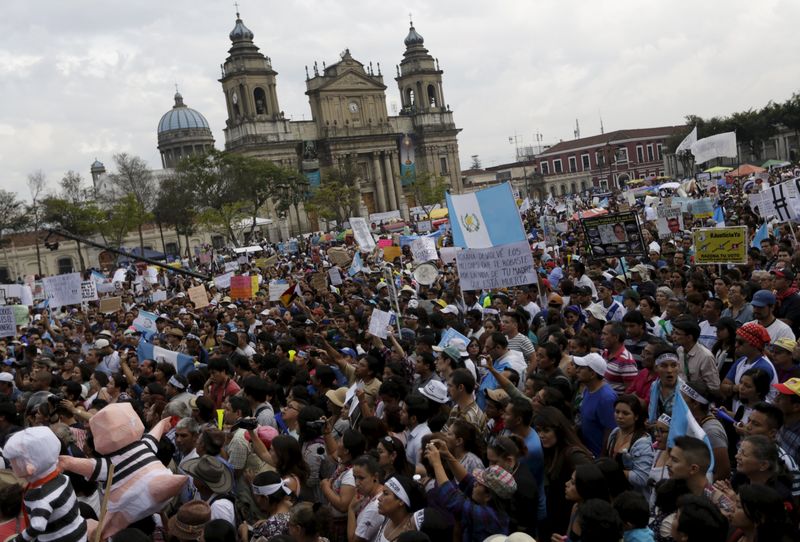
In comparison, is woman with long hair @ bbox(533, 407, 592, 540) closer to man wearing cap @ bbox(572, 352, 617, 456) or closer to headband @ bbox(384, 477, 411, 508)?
man wearing cap @ bbox(572, 352, 617, 456)

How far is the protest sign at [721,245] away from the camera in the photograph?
36.2 ft

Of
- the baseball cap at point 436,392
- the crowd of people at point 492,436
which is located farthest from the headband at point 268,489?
the baseball cap at point 436,392

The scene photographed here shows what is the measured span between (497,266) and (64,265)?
63821 millimetres

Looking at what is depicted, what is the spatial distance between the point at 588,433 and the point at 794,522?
2.00 m

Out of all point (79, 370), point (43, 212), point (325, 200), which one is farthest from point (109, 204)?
point (79, 370)

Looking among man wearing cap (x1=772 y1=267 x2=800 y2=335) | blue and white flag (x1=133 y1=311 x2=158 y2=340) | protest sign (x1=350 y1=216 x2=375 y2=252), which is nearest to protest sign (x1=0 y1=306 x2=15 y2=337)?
blue and white flag (x1=133 y1=311 x2=158 y2=340)

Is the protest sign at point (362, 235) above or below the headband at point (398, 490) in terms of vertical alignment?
above

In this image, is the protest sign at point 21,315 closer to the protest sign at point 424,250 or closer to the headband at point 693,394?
the protest sign at point 424,250

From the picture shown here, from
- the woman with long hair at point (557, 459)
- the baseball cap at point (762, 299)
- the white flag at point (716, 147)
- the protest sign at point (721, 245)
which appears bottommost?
the woman with long hair at point (557, 459)

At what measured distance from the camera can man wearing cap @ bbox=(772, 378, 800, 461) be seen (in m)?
5.03

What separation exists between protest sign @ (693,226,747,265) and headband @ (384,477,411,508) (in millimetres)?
7914

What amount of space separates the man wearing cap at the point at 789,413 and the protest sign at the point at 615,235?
23.4ft

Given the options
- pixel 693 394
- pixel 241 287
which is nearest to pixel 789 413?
pixel 693 394

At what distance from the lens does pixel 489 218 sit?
11.5 m
